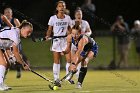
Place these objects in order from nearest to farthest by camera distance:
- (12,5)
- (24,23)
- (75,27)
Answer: (24,23), (75,27), (12,5)

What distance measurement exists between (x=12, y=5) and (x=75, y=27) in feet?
54.5

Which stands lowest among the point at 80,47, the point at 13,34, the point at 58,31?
the point at 80,47

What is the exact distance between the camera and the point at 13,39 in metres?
13.3

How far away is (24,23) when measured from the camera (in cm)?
1327

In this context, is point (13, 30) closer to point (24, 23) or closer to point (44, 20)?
point (24, 23)

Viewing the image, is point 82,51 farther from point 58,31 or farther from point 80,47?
point 58,31

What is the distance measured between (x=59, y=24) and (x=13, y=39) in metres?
2.99

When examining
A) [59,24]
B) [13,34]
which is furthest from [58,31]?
[13,34]

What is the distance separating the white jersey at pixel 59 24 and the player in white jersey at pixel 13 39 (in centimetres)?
230

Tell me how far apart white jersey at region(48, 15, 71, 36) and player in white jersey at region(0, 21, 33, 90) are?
7.53ft

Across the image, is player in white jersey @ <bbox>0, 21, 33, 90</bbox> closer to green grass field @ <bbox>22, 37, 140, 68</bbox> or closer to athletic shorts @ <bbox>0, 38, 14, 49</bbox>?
athletic shorts @ <bbox>0, 38, 14, 49</bbox>

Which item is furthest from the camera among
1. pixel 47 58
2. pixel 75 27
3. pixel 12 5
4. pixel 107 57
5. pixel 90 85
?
pixel 12 5

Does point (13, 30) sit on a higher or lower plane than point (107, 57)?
higher

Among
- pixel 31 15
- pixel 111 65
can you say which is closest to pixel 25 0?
pixel 31 15
